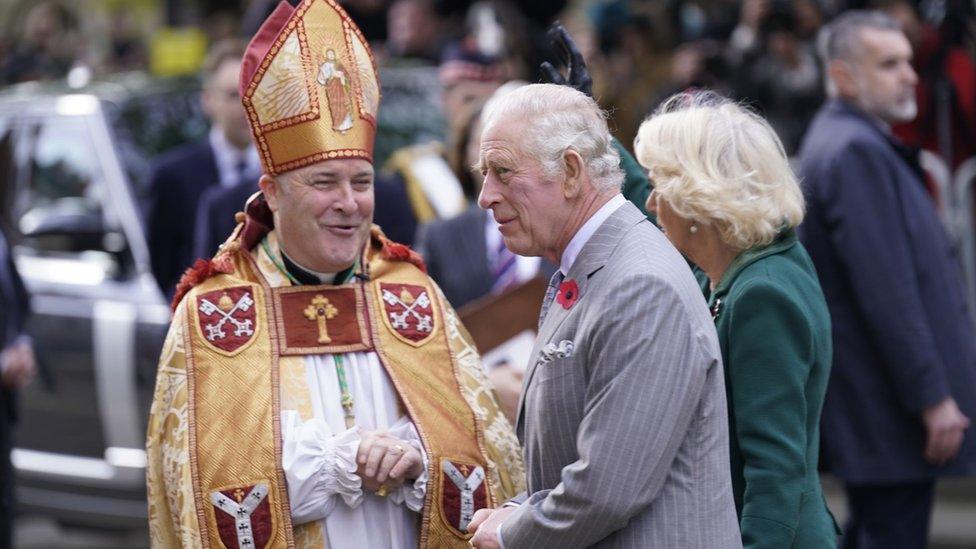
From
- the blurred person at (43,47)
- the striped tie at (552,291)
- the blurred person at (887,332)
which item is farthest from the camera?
the blurred person at (43,47)

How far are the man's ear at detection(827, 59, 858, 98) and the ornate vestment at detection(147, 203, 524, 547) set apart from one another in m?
2.34

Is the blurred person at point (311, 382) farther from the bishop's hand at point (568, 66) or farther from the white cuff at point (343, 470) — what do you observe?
the bishop's hand at point (568, 66)

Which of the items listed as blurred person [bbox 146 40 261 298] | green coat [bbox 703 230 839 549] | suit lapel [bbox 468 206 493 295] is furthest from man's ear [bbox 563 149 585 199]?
blurred person [bbox 146 40 261 298]

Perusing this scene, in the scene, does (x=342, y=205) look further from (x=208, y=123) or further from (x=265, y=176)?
(x=208, y=123)

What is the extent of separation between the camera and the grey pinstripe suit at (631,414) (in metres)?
3.38

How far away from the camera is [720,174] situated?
406 centimetres

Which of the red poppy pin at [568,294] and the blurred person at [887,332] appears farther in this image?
the blurred person at [887,332]

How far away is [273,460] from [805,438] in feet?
4.22

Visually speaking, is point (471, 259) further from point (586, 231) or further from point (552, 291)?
point (586, 231)

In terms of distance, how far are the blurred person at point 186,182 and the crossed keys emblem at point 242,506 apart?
3.53 m

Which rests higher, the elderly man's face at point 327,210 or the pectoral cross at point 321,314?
the elderly man's face at point 327,210

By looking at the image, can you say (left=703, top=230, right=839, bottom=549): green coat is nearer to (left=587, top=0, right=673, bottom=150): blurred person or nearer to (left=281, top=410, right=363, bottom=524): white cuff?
(left=281, top=410, right=363, bottom=524): white cuff

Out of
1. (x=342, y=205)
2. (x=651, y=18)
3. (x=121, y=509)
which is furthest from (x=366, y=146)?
(x=651, y=18)

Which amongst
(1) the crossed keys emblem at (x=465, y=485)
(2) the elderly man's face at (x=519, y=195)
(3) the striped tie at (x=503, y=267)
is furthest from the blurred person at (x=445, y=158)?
(2) the elderly man's face at (x=519, y=195)
